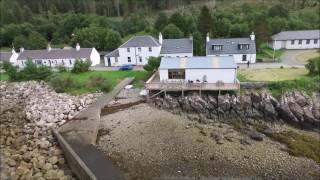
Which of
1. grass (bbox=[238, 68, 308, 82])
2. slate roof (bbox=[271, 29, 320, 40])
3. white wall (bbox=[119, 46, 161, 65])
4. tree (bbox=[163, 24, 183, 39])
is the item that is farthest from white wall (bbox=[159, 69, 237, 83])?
slate roof (bbox=[271, 29, 320, 40])

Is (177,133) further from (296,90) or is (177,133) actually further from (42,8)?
(42,8)

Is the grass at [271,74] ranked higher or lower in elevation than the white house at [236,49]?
lower

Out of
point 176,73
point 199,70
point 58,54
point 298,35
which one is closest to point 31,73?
point 58,54

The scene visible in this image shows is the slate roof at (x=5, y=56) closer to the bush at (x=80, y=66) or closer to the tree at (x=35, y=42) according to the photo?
the tree at (x=35, y=42)

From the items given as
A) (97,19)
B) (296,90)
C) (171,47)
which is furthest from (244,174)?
(97,19)

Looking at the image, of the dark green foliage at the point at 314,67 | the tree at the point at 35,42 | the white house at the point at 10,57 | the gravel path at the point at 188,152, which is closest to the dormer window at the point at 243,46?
the dark green foliage at the point at 314,67
